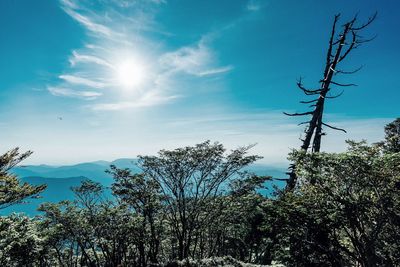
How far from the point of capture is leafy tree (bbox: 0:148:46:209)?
602 inches

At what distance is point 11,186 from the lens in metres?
15.7

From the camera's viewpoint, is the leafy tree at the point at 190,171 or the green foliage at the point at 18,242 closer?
the green foliage at the point at 18,242

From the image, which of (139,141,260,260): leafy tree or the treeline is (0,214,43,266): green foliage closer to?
the treeline

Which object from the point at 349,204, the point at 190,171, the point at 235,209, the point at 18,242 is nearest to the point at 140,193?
the point at 190,171

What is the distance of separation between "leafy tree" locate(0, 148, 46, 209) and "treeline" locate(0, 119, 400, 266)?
55mm

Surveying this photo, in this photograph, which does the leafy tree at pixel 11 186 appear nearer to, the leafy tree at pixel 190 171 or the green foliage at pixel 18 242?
the green foliage at pixel 18 242

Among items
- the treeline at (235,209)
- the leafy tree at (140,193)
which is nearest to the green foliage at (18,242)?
the treeline at (235,209)

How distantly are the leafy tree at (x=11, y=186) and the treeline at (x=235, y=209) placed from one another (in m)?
0.05

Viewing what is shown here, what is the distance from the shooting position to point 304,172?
15281 mm

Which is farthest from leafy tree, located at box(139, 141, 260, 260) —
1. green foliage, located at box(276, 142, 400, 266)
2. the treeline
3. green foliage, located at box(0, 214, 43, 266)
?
green foliage, located at box(0, 214, 43, 266)

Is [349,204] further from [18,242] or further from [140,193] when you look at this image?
[18,242]

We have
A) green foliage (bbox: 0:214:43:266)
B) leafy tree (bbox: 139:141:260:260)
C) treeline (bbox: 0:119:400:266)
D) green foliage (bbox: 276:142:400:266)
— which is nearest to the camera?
green foliage (bbox: 276:142:400:266)

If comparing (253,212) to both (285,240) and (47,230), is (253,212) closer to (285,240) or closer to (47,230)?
(285,240)

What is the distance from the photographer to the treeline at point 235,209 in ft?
45.6
